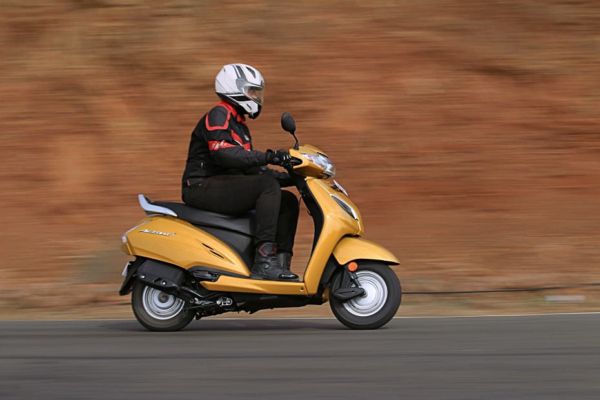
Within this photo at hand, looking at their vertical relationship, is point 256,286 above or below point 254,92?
below

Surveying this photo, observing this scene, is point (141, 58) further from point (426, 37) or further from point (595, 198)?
point (595, 198)

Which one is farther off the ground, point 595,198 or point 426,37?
point 426,37

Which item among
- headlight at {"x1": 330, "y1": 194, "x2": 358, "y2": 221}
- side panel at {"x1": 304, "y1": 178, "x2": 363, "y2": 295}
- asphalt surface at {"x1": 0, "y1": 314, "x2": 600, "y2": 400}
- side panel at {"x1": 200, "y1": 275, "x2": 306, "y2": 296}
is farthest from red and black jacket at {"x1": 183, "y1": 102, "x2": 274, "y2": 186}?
asphalt surface at {"x1": 0, "y1": 314, "x2": 600, "y2": 400}

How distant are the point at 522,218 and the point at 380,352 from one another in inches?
257

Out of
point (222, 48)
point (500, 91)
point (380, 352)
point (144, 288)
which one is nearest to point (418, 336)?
point (380, 352)

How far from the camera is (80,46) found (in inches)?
641

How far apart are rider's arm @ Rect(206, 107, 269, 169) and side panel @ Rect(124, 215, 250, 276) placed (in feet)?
1.78

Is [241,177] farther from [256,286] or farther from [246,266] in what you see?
[256,286]

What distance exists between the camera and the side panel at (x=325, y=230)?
7887 millimetres

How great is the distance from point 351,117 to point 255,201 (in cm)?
684

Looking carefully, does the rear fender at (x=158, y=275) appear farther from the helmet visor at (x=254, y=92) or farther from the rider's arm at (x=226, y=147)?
the helmet visor at (x=254, y=92)

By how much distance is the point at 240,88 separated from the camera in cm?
800

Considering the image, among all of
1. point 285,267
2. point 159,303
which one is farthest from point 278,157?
point 159,303

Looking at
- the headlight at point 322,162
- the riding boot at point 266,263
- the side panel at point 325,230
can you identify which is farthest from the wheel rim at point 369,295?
the headlight at point 322,162
